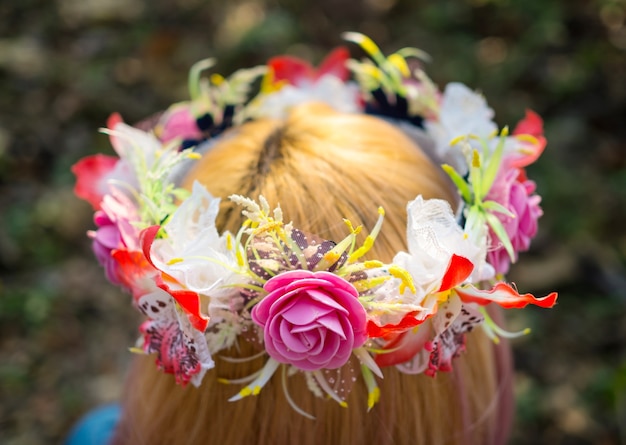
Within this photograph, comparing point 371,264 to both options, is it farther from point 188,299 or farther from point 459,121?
point 459,121

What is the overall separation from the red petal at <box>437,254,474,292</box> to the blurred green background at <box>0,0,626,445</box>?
1.50 m

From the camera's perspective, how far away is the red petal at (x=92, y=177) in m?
1.01

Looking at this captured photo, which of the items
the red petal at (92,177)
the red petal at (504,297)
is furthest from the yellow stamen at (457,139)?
the red petal at (92,177)

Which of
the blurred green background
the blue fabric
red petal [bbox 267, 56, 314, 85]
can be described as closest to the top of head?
red petal [bbox 267, 56, 314, 85]

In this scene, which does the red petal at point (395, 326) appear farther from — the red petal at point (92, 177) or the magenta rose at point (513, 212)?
the red petal at point (92, 177)

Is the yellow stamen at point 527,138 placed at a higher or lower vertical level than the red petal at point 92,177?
higher

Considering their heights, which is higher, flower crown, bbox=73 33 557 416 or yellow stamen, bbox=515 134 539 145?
yellow stamen, bbox=515 134 539 145

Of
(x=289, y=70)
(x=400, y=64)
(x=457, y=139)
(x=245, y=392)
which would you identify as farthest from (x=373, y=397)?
(x=289, y=70)

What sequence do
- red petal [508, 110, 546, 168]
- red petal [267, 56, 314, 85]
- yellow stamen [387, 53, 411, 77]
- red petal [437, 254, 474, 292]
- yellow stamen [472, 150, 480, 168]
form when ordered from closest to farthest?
red petal [437, 254, 474, 292], yellow stamen [472, 150, 480, 168], red petal [508, 110, 546, 168], yellow stamen [387, 53, 411, 77], red petal [267, 56, 314, 85]

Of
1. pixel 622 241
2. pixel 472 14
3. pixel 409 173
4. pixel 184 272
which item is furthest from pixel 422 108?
pixel 472 14

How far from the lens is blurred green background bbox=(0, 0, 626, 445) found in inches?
83.4

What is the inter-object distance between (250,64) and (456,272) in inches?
85.3

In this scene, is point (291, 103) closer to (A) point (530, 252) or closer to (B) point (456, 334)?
(B) point (456, 334)

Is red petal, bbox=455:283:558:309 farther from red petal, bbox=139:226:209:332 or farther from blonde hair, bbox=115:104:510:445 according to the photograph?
red petal, bbox=139:226:209:332
